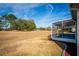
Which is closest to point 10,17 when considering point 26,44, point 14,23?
point 14,23

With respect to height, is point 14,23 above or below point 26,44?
above

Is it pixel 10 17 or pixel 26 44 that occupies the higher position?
pixel 10 17

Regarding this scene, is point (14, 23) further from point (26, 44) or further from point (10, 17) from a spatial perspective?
point (26, 44)

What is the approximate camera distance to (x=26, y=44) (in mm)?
3227

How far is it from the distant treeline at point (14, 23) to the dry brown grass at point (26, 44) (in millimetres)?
48

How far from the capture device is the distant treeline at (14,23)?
3.21 meters

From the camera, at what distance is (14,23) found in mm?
3223

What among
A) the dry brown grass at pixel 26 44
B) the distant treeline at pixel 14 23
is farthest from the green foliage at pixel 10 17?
the dry brown grass at pixel 26 44

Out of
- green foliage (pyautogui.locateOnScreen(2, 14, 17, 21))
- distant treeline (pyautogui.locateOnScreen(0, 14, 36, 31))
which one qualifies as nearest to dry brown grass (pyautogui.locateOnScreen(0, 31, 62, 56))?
distant treeline (pyautogui.locateOnScreen(0, 14, 36, 31))

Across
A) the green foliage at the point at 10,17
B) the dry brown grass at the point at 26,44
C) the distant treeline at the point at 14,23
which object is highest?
the green foliage at the point at 10,17

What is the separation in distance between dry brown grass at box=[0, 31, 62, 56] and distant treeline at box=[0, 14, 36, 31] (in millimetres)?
48

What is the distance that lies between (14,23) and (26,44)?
0.27 m

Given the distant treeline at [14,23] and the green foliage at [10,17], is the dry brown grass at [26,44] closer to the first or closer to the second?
the distant treeline at [14,23]

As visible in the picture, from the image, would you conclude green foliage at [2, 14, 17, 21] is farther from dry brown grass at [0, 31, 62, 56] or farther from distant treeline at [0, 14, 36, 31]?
dry brown grass at [0, 31, 62, 56]
